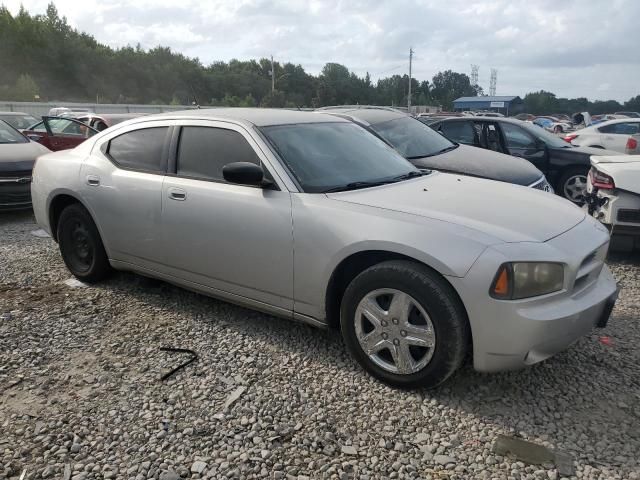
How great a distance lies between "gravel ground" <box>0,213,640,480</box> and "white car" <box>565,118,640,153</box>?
10247mm

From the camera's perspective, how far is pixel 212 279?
12.4ft

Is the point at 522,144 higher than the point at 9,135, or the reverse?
the point at 9,135

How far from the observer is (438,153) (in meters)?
6.69

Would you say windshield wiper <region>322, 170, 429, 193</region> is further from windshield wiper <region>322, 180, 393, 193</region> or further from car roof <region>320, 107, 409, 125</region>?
car roof <region>320, 107, 409, 125</region>

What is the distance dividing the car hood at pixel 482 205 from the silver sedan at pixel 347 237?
1cm

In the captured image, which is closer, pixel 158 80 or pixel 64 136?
pixel 64 136

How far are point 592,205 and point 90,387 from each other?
485 cm

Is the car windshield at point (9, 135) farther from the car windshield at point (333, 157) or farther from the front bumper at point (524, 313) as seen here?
the front bumper at point (524, 313)

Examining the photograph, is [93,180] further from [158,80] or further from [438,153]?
[158,80]

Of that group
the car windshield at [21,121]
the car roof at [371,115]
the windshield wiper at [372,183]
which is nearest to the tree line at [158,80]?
the car windshield at [21,121]

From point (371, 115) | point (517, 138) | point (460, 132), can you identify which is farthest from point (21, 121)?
point (517, 138)

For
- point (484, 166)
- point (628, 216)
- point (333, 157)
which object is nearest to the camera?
point (333, 157)

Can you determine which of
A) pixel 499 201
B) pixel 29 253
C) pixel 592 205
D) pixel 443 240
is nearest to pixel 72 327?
pixel 29 253

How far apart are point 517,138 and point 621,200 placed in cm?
390
